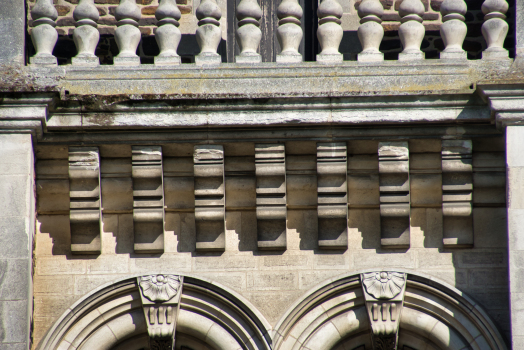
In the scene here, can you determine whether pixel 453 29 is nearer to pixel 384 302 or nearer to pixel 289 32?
pixel 289 32

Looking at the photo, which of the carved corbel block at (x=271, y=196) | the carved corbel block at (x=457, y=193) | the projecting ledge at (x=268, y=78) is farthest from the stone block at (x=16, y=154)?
the carved corbel block at (x=457, y=193)

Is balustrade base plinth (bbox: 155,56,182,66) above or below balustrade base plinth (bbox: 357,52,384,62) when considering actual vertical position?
above

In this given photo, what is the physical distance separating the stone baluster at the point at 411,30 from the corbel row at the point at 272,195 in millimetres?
703

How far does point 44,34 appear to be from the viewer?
6109 millimetres

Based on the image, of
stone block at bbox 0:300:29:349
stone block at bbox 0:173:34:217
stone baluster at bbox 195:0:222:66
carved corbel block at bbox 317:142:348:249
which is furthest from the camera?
stone baluster at bbox 195:0:222:66

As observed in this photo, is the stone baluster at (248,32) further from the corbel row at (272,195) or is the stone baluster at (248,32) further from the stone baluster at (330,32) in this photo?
the corbel row at (272,195)

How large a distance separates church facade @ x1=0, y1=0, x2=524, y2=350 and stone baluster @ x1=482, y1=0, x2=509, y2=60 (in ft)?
0.04

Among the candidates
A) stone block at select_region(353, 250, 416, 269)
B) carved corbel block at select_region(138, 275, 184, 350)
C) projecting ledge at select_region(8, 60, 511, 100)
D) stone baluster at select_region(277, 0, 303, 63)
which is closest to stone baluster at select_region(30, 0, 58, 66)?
projecting ledge at select_region(8, 60, 511, 100)

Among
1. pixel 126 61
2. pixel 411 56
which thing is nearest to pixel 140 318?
pixel 126 61

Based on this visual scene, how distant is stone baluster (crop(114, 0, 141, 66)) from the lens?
610cm

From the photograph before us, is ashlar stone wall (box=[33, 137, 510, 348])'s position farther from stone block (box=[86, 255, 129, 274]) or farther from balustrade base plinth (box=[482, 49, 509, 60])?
balustrade base plinth (box=[482, 49, 509, 60])

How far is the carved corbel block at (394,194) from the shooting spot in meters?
5.96

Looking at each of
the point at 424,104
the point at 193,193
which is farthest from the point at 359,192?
the point at 193,193

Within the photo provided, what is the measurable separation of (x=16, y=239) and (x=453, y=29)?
3659 mm
